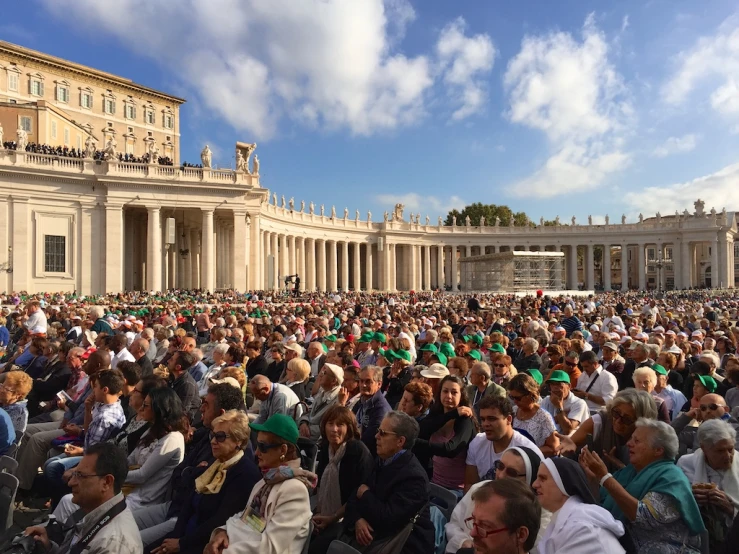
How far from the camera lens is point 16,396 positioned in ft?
24.3

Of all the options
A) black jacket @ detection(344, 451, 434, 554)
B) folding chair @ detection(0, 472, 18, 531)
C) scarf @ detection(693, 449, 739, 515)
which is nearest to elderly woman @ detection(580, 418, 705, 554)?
scarf @ detection(693, 449, 739, 515)

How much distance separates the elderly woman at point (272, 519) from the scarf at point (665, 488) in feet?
7.65

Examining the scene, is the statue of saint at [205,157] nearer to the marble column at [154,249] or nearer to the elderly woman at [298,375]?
the marble column at [154,249]

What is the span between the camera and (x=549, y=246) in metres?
83.2

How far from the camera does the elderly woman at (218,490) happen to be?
4699mm

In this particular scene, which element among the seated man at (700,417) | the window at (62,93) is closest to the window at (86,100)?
the window at (62,93)

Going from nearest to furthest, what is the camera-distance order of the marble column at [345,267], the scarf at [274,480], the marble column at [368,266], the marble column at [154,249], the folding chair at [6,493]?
the scarf at [274,480]
the folding chair at [6,493]
the marble column at [154,249]
the marble column at [345,267]
the marble column at [368,266]

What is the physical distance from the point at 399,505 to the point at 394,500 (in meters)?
0.06

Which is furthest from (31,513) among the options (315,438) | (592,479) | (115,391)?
(592,479)

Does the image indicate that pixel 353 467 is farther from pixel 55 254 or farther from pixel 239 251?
pixel 55 254

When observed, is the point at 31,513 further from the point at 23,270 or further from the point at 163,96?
the point at 163,96

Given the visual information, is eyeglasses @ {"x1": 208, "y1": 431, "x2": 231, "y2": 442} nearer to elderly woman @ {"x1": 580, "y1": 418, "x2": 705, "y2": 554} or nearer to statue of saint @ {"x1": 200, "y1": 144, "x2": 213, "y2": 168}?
elderly woman @ {"x1": 580, "y1": 418, "x2": 705, "y2": 554}

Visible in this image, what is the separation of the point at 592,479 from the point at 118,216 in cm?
4091

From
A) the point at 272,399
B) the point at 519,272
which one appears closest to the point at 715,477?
the point at 272,399
